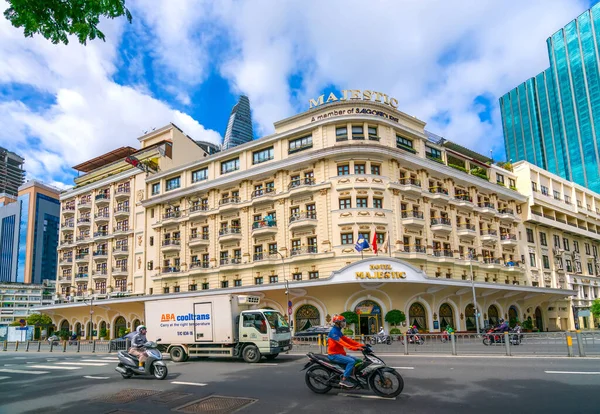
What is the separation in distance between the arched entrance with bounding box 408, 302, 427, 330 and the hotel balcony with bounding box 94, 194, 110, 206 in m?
41.2

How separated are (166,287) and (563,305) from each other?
49.5 metres

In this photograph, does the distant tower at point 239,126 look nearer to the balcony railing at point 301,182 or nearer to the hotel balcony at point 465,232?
the balcony railing at point 301,182

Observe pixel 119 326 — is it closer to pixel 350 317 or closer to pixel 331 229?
pixel 331 229

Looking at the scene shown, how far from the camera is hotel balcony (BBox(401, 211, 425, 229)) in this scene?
3912 cm

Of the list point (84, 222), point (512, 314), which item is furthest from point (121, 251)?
point (512, 314)

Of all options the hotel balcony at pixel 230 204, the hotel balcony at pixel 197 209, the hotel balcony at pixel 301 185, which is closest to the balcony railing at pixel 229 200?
the hotel balcony at pixel 230 204

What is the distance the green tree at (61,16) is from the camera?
8.70 m

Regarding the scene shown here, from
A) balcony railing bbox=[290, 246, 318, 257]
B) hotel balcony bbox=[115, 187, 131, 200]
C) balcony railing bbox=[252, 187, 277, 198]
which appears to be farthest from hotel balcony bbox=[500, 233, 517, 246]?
hotel balcony bbox=[115, 187, 131, 200]

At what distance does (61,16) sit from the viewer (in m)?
9.02

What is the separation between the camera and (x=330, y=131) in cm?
3972

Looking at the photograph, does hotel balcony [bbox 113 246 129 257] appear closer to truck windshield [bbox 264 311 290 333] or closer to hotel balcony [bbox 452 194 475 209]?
hotel balcony [bbox 452 194 475 209]

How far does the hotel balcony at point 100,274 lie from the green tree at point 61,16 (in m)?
50.8

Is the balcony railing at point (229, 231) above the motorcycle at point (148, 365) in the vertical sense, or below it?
above

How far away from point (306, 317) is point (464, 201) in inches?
821
